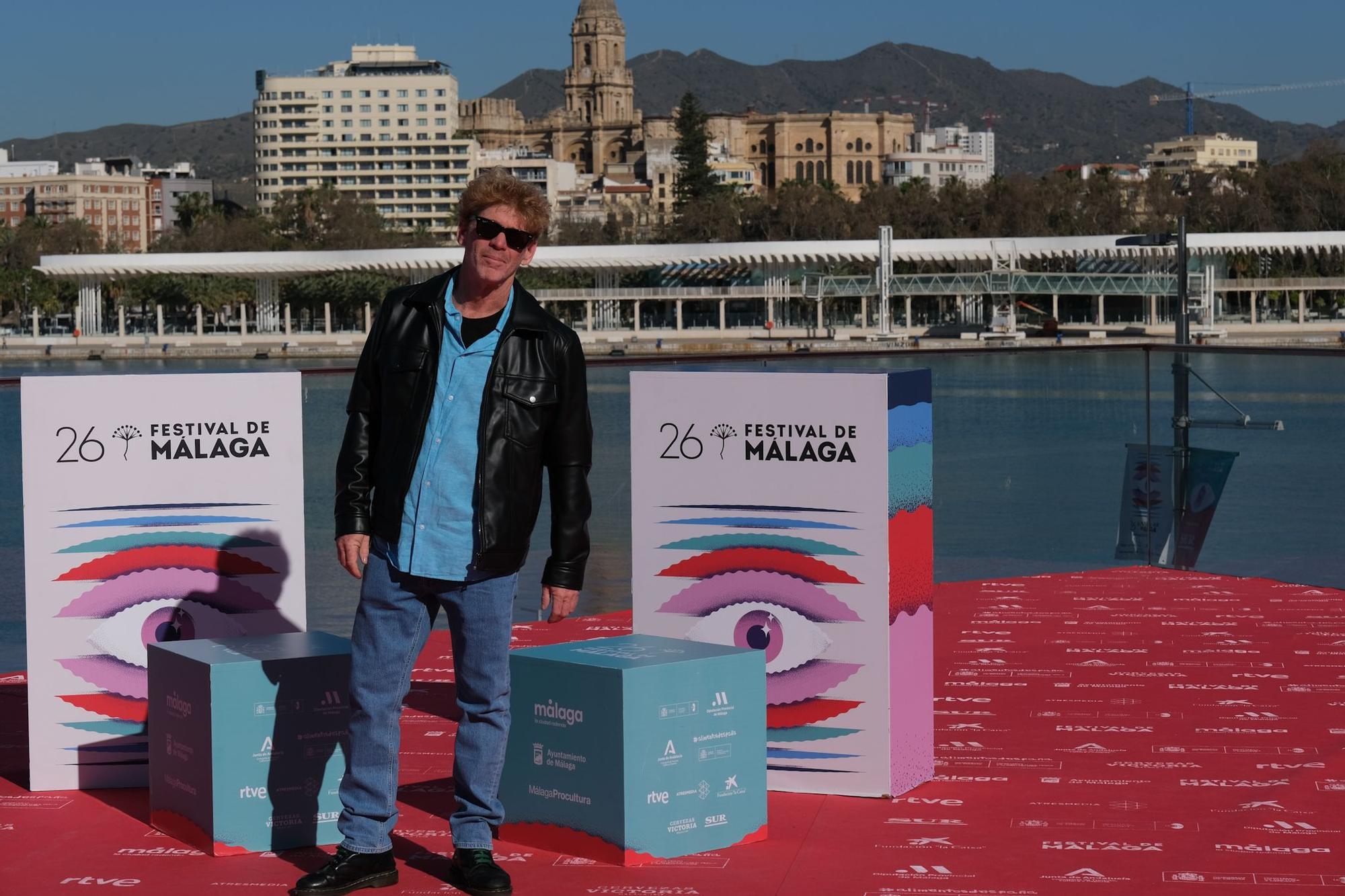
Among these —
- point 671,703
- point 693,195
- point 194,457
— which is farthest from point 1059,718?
point 693,195

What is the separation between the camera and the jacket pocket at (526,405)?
317 cm

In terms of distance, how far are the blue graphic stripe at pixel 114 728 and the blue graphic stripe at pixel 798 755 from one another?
1467mm

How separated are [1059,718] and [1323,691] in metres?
0.89

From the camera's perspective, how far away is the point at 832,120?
146 meters

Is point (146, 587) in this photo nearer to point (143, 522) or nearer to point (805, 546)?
point (143, 522)

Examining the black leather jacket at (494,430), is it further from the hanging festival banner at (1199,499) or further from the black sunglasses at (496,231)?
the hanging festival banner at (1199,499)

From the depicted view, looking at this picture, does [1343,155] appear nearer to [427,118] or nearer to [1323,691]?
[427,118]

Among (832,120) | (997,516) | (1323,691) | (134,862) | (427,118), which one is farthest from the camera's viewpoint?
(832,120)

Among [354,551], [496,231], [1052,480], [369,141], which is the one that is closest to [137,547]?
[354,551]

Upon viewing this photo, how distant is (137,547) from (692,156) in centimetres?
9914

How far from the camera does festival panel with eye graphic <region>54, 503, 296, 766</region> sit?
4.06m

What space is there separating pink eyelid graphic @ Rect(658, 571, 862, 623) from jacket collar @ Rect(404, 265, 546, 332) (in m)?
1.07

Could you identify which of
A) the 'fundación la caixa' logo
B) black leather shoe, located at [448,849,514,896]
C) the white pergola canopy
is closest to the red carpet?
black leather shoe, located at [448,849,514,896]

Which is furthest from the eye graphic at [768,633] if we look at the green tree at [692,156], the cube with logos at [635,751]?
the green tree at [692,156]
